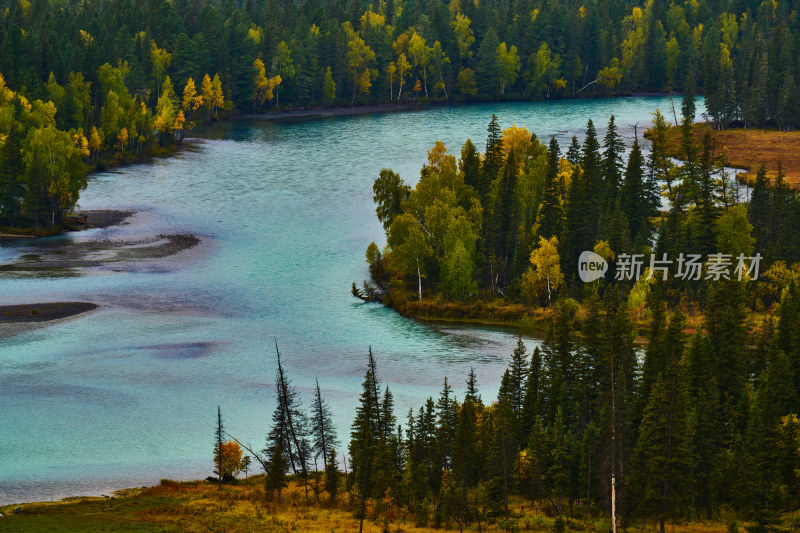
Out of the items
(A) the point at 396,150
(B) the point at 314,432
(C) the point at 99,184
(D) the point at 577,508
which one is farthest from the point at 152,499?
(A) the point at 396,150

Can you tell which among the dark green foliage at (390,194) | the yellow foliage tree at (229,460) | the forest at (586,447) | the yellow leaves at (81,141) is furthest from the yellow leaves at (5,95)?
the yellow foliage tree at (229,460)

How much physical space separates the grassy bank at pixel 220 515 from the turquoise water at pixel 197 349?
523 cm

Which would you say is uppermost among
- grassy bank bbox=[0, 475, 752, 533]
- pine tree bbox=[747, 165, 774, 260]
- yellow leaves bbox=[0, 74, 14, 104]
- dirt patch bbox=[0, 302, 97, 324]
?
yellow leaves bbox=[0, 74, 14, 104]

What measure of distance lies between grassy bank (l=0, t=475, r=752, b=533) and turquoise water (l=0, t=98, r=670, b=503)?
5229 millimetres

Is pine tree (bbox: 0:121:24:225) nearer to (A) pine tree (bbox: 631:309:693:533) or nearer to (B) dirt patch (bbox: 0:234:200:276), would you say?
(B) dirt patch (bbox: 0:234:200:276)

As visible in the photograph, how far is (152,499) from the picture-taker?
6875 cm

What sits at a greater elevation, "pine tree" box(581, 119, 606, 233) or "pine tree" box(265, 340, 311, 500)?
"pine tree" box(581, 119, 606, 233)

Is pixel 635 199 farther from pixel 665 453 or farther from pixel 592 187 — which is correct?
pixel 665 453

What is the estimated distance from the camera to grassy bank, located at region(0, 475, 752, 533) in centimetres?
6084

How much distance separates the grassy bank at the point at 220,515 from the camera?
60844 millimetres

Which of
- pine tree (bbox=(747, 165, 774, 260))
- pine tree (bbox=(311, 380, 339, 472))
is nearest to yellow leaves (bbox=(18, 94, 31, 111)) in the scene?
pine tree (bbox=(311, 380, 339, 472))

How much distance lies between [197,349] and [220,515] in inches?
1458

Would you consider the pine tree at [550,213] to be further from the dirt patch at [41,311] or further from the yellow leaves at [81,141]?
the yellow leaves at [81,141]

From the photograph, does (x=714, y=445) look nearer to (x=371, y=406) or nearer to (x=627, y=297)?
(x=371, y=406)
